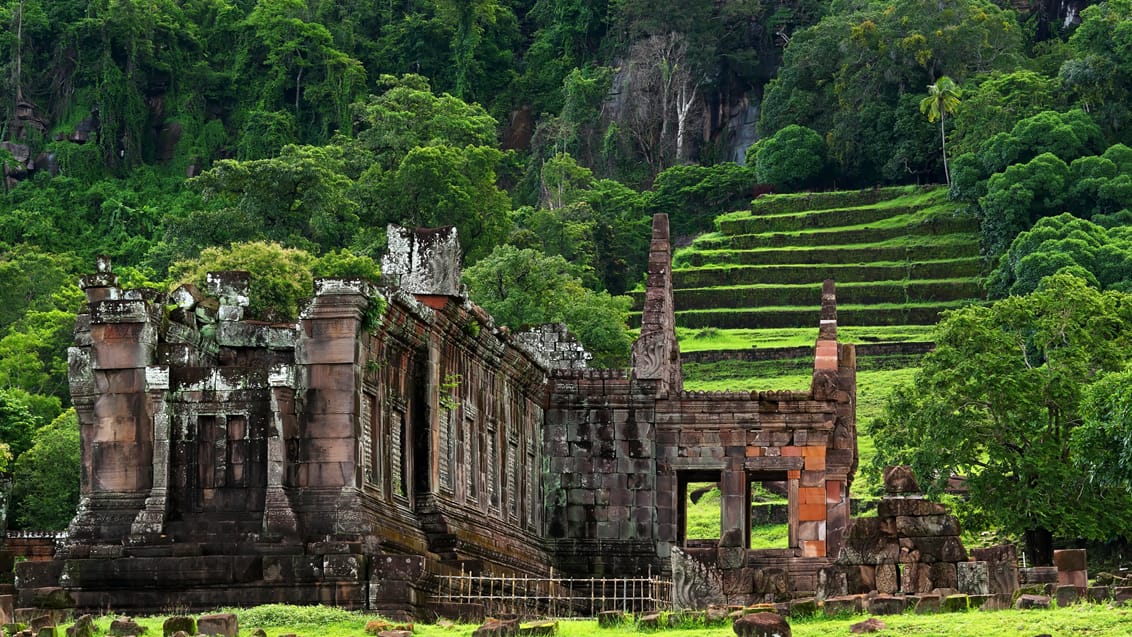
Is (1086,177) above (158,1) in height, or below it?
below

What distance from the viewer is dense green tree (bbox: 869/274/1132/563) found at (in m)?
57.5

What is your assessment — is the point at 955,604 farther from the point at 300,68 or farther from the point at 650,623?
the point at 300,68

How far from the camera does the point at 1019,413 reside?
193 feet

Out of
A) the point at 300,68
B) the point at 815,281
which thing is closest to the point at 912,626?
the point at 815,281

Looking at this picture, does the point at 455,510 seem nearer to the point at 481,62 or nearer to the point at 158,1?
the point at 158,1

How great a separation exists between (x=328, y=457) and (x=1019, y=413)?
27431mm

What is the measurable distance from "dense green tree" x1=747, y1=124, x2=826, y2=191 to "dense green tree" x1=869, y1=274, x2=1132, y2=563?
73259 mm

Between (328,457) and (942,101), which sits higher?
(942,101)

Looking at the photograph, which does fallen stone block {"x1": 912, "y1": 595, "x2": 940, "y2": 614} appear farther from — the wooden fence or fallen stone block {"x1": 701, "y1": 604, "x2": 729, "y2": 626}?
the wooden fence

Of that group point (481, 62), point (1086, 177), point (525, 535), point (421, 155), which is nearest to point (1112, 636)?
point (525, 535)

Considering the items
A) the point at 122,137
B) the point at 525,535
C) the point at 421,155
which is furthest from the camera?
the point at 122,137

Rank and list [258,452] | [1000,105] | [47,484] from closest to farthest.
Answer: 1. [258,452]
2. [47,484]
3. [1000,105]

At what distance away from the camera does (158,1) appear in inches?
5679

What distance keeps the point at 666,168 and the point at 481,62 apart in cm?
1433
